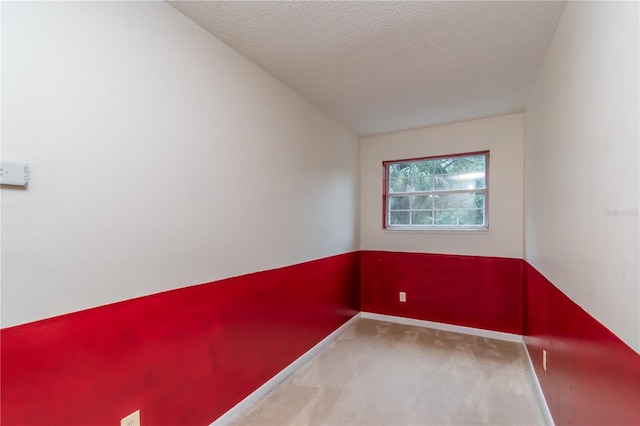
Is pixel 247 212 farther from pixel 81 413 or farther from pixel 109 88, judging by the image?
pixel 81 413

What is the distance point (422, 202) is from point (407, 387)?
2.08 m

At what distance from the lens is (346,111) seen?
302cm

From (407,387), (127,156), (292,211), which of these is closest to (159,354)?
(127,156)

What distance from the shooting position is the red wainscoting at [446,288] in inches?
124

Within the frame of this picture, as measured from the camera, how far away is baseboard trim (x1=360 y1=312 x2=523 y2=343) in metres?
3.12

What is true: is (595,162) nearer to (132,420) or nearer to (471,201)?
(132,420)

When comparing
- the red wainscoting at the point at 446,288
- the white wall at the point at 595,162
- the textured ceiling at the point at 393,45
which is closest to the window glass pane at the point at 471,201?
the red wainscoting at the point at 446,288

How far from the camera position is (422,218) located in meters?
3.64

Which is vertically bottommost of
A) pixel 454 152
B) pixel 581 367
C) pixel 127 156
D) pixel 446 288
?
pixel 446 288

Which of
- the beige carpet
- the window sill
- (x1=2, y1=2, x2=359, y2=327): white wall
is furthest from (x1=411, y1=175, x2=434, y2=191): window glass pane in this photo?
(x1=2, y1=2, x2=359, y2=327): white wall

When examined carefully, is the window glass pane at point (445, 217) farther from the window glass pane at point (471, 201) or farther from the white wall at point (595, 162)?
the white wall at point (595, 162)

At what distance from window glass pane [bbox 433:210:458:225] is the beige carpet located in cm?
128

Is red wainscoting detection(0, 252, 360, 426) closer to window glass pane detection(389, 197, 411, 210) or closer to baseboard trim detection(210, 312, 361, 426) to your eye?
baseboard trim detection(210, 312, 361, 426)

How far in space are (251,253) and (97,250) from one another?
95 cm
